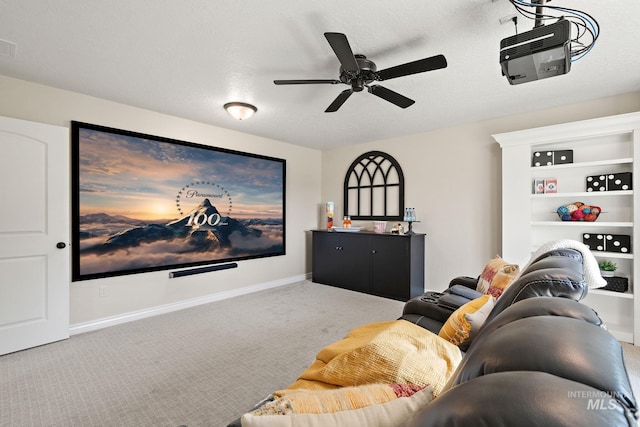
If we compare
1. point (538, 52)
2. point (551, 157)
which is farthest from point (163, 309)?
point (551, 157)

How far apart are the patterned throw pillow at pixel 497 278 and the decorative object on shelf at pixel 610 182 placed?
5.20 feet

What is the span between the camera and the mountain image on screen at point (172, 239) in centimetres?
332

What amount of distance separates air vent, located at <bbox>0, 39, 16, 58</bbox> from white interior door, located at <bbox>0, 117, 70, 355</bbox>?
62 centimetres

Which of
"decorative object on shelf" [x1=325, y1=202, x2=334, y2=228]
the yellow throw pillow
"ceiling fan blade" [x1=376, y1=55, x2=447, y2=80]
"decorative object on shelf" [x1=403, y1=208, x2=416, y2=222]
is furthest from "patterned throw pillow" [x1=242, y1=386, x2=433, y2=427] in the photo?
"decorative object on shelf" [x1=325, y1=202, x2=334, y2=228]

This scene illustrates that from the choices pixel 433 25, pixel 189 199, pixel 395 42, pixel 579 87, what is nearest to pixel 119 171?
pixel 189 199

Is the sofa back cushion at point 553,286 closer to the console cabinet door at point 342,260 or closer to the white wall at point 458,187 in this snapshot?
the white wall at point 458,187

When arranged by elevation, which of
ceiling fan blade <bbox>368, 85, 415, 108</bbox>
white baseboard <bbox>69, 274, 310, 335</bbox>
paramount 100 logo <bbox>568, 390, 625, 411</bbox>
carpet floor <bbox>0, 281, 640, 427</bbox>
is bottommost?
carpet floor <bbox>0, 281, 640, 427</bbox>

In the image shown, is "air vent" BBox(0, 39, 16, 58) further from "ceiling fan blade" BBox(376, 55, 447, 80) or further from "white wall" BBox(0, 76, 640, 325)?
"ceiling fan blade" BBox(376, 55, 447, 80)

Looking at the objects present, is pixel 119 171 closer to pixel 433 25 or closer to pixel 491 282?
pixel 433 25

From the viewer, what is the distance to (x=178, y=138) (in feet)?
13.1

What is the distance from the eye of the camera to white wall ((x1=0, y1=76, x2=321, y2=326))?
119 inches

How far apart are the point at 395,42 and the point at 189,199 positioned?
123 inches

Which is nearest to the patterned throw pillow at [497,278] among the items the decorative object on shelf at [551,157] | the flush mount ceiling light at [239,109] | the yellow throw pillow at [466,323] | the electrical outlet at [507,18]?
the yellow throw pillow at [466,323]

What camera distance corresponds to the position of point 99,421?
185 centimetres
